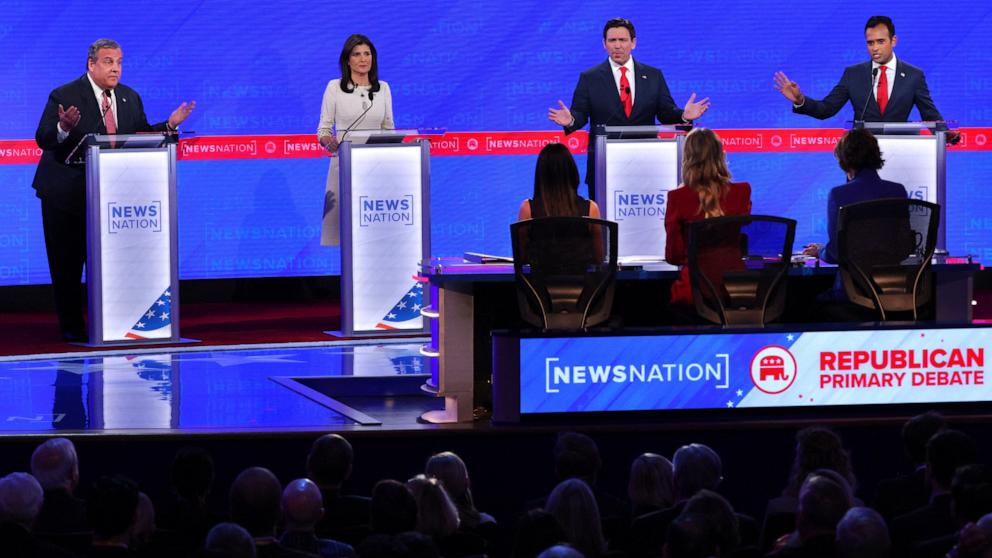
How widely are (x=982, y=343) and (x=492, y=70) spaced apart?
5.87 meters

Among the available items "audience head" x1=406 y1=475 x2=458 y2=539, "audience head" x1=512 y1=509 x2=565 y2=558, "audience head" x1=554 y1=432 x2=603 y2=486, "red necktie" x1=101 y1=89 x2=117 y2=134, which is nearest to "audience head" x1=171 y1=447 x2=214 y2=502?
"audience head" x1=406 y1=475 x2=458 y2=539

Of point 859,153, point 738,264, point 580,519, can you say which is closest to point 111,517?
point 580,519

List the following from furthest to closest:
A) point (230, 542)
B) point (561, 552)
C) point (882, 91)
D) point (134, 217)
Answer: point (882, 91), point (134, 217), point (230, 542), point (561, 552)

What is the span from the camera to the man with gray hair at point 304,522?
13.9 feet

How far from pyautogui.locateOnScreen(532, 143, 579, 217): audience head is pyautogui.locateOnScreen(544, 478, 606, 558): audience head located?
2.27 meters

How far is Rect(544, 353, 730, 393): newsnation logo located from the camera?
18.9 feet

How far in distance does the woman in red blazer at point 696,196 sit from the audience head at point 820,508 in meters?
2.38

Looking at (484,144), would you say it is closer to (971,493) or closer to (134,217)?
(134,217)

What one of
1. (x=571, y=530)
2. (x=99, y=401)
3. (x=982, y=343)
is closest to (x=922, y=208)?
(x=982, y=343)

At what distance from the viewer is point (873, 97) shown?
9.20 metres

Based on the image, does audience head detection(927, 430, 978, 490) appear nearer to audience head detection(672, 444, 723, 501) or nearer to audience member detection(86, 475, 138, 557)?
audience head detection(672, 444, 723, 501)

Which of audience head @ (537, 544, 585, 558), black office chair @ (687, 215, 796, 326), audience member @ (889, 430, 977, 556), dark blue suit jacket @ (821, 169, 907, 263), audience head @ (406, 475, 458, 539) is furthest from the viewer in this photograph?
dark blue suit jacket @ (821, 169, 907, 263)

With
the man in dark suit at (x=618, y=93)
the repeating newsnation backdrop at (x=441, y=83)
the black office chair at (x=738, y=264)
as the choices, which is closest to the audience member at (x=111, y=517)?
the black office chair at (x=738, y=264)

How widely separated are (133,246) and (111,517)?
15.1 feet
